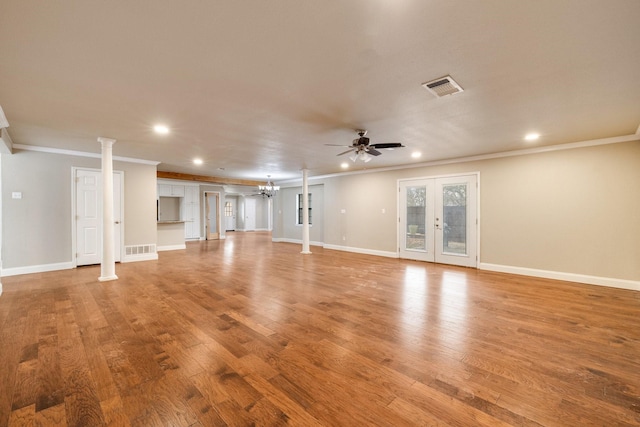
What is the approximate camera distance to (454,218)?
21.5ft

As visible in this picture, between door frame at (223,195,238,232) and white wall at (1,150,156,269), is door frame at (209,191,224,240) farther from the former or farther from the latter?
white wall at (1,150,156,269)

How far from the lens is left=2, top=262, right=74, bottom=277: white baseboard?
17.3 feet

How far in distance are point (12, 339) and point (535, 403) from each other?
4.63 meters

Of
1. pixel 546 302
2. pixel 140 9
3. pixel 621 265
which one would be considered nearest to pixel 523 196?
pixel 621 265

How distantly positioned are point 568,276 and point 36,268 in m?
10.7

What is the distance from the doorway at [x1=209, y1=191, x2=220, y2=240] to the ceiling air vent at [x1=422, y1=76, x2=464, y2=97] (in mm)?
11264

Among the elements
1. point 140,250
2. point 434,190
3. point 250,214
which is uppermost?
point 434,190

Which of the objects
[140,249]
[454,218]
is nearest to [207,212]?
[140,249]

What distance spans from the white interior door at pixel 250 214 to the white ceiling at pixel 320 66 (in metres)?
11.9

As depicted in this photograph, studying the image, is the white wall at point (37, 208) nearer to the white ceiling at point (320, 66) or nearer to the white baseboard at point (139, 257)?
the white baseboard at point (139, 257)

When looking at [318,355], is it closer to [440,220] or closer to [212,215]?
[440,220]

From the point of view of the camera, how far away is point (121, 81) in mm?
2693

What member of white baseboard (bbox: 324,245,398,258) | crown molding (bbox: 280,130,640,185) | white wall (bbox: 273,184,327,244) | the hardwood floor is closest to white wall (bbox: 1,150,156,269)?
the hardwood floor

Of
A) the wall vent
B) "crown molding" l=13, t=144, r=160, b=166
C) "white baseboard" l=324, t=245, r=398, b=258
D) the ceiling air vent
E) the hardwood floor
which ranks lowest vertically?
the hardwood floor
